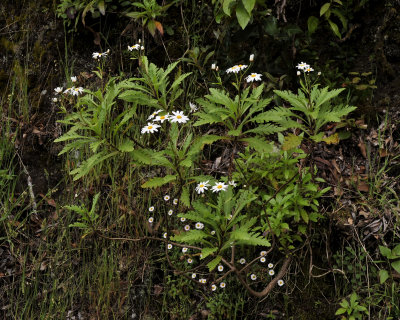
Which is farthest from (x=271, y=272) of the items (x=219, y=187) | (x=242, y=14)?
(x=242, y=14)

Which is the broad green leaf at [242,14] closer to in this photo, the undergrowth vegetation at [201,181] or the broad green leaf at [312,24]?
the undergrowth vegetation at [201,181]

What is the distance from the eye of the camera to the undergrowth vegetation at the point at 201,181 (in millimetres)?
2359

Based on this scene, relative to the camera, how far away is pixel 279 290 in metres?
2.57

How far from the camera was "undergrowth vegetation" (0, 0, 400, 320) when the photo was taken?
2359 mm

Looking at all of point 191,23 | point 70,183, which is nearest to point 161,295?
point 70,183

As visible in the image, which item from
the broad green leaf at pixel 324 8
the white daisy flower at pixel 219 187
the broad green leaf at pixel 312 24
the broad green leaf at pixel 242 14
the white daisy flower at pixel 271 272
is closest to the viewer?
the white daisy flower at pixel 219 187

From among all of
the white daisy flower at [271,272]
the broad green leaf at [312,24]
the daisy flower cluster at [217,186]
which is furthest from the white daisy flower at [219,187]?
the broad green leaf at [312,24]

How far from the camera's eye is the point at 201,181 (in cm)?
247

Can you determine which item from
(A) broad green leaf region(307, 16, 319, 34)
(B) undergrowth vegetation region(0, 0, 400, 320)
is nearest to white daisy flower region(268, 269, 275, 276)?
(B) undergrowth vegetation region(0, 0, 400, 320)

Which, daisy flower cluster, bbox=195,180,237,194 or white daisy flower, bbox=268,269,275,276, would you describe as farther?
white daisy flower, bbox=268,269,275,276

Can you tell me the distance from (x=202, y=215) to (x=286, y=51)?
1543 mm

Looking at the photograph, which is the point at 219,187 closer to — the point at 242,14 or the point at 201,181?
the point at 201,181

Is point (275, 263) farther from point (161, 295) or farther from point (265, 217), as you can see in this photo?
point (161, 295)

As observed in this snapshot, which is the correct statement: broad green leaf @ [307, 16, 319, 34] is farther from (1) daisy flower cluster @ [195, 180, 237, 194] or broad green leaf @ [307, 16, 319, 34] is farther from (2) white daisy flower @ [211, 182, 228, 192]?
(2) white daisy flower @ [211, 182, 228, 192]
